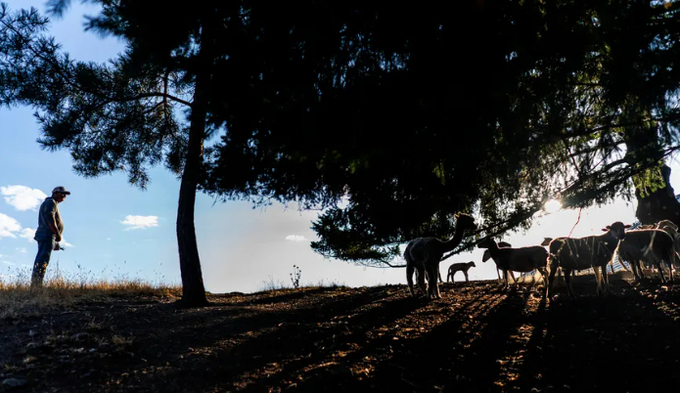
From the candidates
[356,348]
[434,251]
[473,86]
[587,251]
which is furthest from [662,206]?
[356,348]

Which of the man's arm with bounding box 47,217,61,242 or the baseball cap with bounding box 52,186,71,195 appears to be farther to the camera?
the baseball cap with bounding box 52,186,71,195

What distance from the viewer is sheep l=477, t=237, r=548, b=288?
10156mm

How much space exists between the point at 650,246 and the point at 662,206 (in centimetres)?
719

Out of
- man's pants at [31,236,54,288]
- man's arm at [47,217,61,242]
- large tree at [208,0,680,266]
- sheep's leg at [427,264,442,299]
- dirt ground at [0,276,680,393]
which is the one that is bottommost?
dirt ground at [0,276,680,393]

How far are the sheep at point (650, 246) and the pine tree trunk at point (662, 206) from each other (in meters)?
6.30

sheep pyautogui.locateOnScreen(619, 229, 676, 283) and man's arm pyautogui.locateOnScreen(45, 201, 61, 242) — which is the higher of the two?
man's arm pyautogui.locateOnScreen(45, 201, 61, 242)

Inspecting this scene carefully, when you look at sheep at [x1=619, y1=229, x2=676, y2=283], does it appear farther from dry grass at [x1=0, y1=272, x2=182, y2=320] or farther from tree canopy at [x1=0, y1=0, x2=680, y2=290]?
dry grass at [x1=0, y1=272, x2=182, y2=320]

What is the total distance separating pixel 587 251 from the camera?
888 centimetres

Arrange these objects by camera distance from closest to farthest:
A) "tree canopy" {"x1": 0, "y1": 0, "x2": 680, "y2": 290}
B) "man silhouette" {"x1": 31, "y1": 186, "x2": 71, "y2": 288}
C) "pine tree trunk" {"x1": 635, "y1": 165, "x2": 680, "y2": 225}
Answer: "tree canopy" {"x1": 0, "y1": 0, "x2": 680, "y2": 290} < "man silhouette" {"x1": 31, "y1": 186, "x2": 71, "y2": 288} < "pine tree trunk" {"x1": 635, "y1": 165, "x2": 680, "y2": 225}

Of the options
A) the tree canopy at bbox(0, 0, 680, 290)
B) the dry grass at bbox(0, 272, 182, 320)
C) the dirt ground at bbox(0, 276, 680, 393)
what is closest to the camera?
the dirt ground at bbox(0, 276, 680, 393)

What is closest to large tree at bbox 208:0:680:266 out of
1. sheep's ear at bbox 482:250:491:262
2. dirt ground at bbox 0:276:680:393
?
dirt ground at bbox 0:276:680:393

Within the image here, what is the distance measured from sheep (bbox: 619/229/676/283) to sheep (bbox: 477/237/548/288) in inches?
77.6

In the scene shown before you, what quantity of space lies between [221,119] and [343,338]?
348 centimetres

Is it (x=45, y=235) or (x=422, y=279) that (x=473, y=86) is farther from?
(x=45, y=235)
